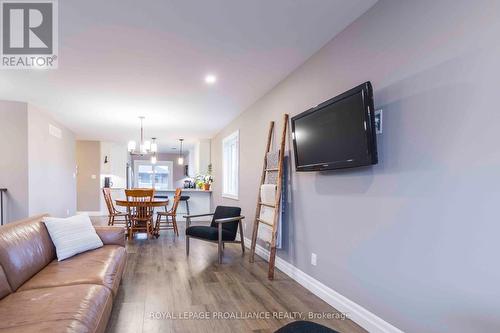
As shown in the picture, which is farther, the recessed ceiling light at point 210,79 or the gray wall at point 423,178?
the recessed ceiling light at point 210,79

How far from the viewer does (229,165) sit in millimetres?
7133

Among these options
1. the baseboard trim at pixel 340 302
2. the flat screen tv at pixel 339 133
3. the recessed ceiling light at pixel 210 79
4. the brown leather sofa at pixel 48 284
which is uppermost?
the recessed ceiling light at pixel 210 79

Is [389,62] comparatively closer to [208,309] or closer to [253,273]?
[208,309]

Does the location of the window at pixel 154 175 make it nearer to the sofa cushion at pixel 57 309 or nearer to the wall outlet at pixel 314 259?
the wall outlet at pixel 314 259

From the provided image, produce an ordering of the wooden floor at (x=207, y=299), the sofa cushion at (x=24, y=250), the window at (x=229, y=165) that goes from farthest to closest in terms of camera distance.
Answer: the window at (x=229, y=165) → the wooden floor at (x=207, y=299) → the sofa cushion at (x=24, y=250)

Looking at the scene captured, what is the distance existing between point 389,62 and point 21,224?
308 cm

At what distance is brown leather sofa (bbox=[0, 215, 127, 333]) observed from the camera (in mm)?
1456

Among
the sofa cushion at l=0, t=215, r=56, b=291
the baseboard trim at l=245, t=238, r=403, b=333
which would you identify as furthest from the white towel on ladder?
the sofa cushion at l=0, t=215, r=56, b=291

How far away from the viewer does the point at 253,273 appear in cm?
361

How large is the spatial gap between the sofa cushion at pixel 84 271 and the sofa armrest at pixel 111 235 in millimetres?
340

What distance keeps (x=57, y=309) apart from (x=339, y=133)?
2188 millimetres

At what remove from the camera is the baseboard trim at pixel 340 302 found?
2129 millimetres

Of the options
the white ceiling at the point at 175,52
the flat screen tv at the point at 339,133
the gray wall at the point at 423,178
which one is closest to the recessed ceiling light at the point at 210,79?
the white ceiling at the point at 175,52

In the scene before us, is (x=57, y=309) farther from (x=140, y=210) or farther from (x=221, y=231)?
(x=140, y=210)
